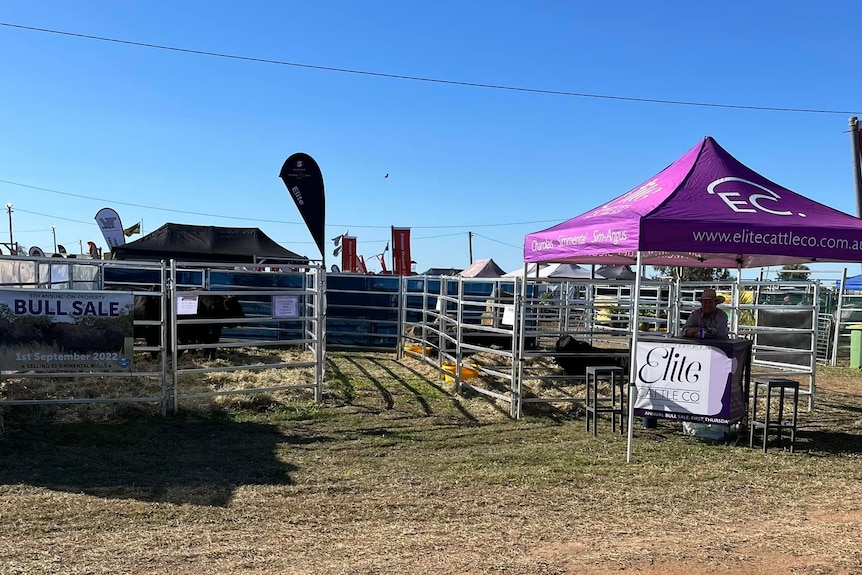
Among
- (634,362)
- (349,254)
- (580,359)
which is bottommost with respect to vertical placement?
(580,359)

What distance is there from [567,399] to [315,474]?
12.6 feet

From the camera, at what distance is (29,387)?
8234mm

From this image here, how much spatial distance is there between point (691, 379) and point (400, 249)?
62.0 feet

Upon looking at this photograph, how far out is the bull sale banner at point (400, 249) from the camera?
81.1 feet

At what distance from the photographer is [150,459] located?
5844mm

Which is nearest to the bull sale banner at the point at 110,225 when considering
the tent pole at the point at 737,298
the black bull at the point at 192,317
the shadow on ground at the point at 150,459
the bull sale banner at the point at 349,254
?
the bull sale banner at the point at 349,254

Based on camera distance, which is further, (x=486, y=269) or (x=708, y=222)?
(x=486, y=269)

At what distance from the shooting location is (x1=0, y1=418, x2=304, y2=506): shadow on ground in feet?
16.5

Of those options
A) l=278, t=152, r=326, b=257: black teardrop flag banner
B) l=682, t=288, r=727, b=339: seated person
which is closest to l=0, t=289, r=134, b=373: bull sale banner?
l=278, t=152, r=326, b=257: black teardrop flag banner

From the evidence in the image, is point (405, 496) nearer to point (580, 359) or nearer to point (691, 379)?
point (691, 379)

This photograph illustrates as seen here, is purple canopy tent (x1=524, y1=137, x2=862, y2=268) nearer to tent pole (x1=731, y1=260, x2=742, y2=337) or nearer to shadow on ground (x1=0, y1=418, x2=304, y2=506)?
tent pole (x1=731, y1=260, x2=742, y2=337)

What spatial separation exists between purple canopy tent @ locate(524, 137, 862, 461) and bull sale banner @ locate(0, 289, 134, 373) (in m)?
4.66

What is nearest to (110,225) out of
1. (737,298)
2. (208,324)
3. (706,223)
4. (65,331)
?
(208,324)

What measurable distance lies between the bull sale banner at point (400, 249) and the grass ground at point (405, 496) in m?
17.0
